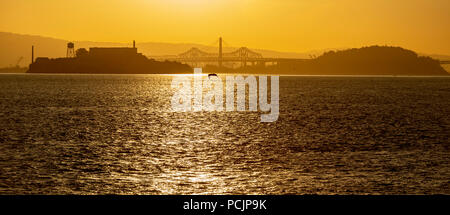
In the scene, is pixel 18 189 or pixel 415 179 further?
pixel 415 179

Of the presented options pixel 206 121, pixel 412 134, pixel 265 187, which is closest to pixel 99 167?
pixel 265 187

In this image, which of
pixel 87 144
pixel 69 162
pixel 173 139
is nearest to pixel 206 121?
pixel 173 139
